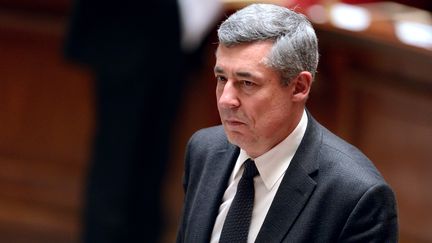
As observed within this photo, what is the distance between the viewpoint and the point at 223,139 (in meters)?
2.43

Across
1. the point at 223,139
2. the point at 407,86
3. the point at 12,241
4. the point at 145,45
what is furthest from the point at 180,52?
the point at 223,139

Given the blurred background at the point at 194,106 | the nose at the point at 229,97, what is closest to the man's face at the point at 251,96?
the nose at the point at 229,97

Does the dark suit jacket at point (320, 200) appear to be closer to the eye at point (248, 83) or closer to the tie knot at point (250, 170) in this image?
the tie knot at point (250, 170)

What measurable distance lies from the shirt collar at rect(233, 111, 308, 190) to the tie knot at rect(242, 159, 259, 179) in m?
0.01

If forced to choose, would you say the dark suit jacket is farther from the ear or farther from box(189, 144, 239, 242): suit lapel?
the ear

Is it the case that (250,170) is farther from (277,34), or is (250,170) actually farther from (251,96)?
(277,34)

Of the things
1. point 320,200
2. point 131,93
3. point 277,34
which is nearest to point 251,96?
point 277,34

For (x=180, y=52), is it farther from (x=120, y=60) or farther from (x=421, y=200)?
(x=421, y=200)

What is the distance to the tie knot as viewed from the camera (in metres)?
2.28

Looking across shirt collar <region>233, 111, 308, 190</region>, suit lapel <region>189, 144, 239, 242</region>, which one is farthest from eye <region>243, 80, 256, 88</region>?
suit lapel <region>189, 144, 239, 242</region>

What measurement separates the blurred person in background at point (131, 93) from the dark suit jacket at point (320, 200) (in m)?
2.21

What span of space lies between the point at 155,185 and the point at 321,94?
0.80 m

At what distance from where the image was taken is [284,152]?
7.44 feet

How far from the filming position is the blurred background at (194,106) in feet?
15.2
